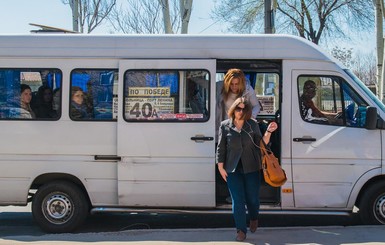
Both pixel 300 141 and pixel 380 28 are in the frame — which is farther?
pixel 380 28

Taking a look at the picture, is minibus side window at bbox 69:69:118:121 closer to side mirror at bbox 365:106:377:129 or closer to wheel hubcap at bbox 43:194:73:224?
wheel hubcap at bbox 43:194:73:224

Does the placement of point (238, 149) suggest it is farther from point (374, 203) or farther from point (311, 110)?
point (374, 203)

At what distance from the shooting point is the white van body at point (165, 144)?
20.0ft

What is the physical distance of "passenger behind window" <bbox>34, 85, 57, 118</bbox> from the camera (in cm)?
636

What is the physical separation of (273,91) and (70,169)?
127 inches

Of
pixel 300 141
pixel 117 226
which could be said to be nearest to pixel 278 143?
pixel 300 141

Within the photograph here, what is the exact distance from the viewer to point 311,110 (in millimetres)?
6191

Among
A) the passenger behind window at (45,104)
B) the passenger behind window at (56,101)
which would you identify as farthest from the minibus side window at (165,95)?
the passenger behind window at (45,104)

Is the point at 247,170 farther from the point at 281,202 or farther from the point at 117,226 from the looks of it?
the point at 117,226

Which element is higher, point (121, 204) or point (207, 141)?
point (207, 141)

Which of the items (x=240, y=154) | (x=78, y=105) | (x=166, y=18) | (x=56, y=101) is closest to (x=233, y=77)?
(x=240, y=154)

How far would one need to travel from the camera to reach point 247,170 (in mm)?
5375

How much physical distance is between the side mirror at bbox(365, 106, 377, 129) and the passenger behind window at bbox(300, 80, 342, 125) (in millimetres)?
343

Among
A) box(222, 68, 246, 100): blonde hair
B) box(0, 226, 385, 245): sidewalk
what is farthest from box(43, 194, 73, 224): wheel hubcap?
box(222, 68, 246, 100): blonde hair
